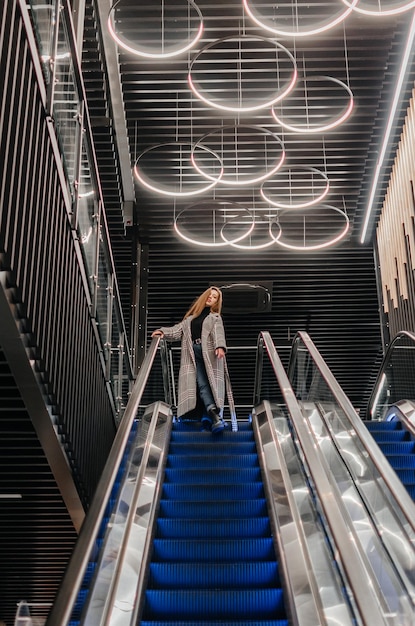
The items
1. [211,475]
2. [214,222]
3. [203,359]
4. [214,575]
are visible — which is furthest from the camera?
[214,222]

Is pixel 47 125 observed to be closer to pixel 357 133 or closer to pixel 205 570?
pixel 205 570

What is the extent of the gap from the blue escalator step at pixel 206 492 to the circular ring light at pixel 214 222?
5.65 m

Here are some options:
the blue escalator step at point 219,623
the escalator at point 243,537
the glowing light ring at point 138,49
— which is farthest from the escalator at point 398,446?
the glowing light ring at point 138,49

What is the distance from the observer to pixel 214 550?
5184 mm

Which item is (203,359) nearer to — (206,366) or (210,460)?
(206,366)

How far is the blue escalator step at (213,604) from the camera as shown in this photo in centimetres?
456

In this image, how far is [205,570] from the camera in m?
4.88

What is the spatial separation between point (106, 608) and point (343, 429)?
2604mm

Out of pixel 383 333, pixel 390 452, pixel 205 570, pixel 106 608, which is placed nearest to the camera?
pixel 106 608

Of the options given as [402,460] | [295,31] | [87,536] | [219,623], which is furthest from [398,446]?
[87,536]

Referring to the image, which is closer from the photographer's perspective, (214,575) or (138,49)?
(214,575)

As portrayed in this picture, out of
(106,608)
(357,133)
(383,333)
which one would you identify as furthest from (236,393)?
(106,608)

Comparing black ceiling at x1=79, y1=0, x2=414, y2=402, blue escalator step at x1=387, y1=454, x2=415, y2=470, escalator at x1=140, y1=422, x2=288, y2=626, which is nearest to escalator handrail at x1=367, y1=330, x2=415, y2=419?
blue escalator step at x1=387, y1=454, x2=415, y2=470

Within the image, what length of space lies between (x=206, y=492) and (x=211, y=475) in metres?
0.36
